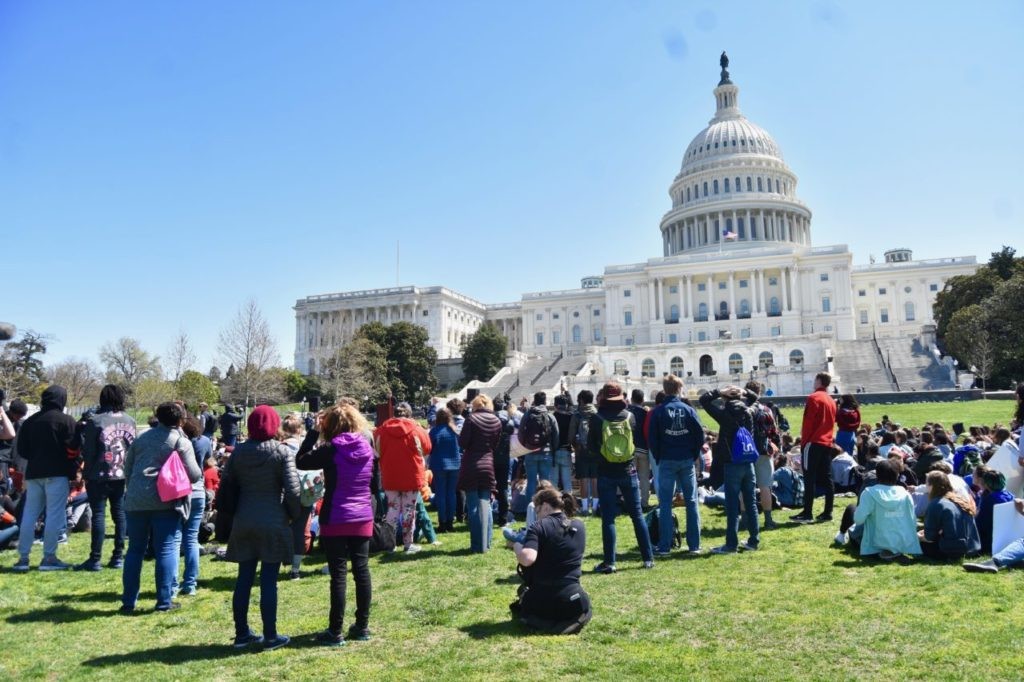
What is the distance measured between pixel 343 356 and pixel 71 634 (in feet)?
178

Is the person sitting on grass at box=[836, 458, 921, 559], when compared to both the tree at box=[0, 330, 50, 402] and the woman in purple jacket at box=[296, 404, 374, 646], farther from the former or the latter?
the tree at box=[0, 330, 50, 402]

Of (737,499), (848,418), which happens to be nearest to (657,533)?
(737,499)

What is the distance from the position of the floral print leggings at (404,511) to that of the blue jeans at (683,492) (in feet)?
10.6

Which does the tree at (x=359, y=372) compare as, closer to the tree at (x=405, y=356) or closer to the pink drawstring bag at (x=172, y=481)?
the tree at (x=405, y=356)

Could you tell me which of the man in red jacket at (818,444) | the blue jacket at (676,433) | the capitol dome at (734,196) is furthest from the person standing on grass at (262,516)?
the capitol dome at (734,196)

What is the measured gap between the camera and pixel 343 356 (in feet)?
197

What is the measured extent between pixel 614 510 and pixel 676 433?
1288mm

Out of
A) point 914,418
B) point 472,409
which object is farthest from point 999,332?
point 472,409

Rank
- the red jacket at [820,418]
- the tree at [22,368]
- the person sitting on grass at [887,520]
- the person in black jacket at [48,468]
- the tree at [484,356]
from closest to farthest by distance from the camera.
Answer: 1. the person sitting on grass at [887,520]
2. the person in black jacket at [48,468]
3. the red jacket at [820,418]
4. the tree at [22,368]
5. the tree at [484,356]

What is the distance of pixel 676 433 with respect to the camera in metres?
9.24

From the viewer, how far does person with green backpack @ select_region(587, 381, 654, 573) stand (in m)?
8.56

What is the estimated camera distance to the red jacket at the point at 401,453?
369 inches

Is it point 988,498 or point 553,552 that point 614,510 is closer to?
point 553,552

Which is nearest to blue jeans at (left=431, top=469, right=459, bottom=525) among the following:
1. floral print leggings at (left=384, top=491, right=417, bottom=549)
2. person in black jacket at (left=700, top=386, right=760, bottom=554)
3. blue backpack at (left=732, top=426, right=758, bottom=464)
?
floral print leggings at (left=384, top=491, right=417, bottom=549)
